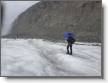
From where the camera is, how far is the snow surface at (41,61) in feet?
4.63

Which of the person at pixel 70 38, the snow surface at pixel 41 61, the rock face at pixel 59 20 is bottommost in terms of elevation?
the snow surface at pixel 41 61

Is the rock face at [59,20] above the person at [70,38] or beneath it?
above

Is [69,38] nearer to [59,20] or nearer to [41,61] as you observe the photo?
[59,20]

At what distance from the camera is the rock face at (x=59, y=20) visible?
143cm

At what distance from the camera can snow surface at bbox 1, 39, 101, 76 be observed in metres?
1.41

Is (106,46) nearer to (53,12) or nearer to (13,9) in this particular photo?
(53,12)

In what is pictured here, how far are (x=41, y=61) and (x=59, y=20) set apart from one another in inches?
11.5

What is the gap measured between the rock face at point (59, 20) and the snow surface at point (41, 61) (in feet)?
0.22

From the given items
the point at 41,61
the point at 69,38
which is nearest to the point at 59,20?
the point at 69,38

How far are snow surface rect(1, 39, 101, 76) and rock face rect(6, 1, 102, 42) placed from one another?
7cm

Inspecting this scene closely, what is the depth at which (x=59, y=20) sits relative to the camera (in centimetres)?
144

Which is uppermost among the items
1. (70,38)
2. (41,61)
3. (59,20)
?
(59,20)

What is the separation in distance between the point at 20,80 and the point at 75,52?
1.31 feet

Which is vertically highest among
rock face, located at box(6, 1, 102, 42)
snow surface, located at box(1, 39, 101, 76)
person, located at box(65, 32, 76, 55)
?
rock face, located at box(6, 1, 102, 42)
